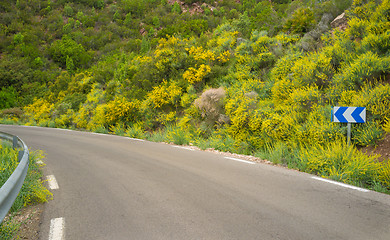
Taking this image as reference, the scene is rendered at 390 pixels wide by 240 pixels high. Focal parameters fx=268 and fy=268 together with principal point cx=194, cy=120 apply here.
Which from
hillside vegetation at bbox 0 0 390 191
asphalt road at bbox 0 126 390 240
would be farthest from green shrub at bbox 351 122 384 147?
asphalt road at bbox 0 126 390 240

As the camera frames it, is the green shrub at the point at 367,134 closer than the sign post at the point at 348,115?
No

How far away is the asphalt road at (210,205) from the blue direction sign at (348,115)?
71.3 inches

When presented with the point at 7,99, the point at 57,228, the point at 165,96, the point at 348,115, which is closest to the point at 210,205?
the point at 57,228

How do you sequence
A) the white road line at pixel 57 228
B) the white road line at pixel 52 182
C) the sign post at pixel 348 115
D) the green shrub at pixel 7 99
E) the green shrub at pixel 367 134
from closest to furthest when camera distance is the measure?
1. the white road line at pixel 57 228
2. the white road line at pixel 52 182
3. the sign post at pixel 348 115
4. the green shrub at pixel 367 134
5. the green shrub at pixel 7 99

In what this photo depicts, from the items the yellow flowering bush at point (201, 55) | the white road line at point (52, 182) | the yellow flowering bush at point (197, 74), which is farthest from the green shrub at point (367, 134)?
the yellow flowering bush at point (201, 55)

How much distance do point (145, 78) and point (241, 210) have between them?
633 inches

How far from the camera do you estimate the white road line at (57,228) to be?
311cm

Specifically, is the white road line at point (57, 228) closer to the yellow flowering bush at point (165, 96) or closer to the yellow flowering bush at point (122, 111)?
the yellow flowering bush at point (165, 96)

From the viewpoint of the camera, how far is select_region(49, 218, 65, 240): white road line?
3.11 metres

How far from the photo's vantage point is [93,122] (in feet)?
64.8

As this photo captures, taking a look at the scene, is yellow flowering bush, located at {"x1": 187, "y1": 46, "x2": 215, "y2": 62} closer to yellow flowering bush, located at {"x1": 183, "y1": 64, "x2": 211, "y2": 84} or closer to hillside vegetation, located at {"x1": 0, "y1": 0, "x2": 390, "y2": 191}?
hillside vegetation, located at {"x1": 0, "y1": 0, "x2": 390, "y2": 191}

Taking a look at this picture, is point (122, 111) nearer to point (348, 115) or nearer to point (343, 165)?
point (348, 115)

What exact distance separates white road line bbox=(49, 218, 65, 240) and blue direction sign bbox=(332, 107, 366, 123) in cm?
614

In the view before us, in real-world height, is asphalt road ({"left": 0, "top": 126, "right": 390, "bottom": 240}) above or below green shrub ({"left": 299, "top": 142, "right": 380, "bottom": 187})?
above
